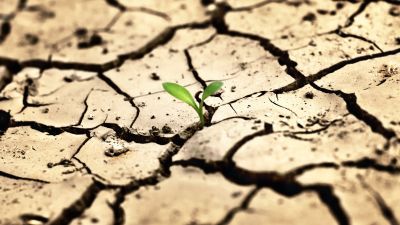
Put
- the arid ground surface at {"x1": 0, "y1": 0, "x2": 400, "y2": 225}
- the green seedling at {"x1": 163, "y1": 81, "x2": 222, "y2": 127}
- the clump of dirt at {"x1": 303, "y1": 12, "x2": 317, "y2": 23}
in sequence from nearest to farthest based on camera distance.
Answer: the arid ground surface at {"x1": 0, "y1": 0, "x2": 400, "y2": 225}, the green seedling at {"x1": 163, "y1": 81, "x2": 222, "y2": 127}, the clump of dirt at {"x1": 303, "y1": 12, "x2": 317, "y2": 23}

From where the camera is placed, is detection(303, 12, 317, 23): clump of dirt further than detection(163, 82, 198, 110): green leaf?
Yes

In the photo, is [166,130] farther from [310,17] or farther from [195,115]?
[310,17]

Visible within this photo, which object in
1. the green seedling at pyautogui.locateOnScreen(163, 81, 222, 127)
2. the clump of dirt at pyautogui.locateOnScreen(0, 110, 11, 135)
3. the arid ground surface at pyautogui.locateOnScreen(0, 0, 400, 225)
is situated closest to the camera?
the arid ground surface at pyautogui.locateOnScreen(0, 0, 400, 225)

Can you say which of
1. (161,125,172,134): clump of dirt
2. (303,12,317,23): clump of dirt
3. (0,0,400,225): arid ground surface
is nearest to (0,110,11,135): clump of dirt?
(0,0,400,225): arid ground surface

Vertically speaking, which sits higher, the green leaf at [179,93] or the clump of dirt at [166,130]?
the green leaf at [179,93]

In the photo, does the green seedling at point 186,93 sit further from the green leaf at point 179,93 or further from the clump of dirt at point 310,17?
the clump of dirt at point 310,17

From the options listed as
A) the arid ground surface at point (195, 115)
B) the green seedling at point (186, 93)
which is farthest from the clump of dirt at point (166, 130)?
the green seedling at point (186, 93)

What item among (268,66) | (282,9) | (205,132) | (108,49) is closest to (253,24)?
(282,9)

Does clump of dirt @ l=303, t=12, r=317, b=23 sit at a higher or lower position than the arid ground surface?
higher

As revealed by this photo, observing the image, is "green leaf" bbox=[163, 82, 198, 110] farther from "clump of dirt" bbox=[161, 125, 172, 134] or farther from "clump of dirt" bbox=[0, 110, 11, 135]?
"clump of dirt" bbox=[0, 110, 11, 135]
